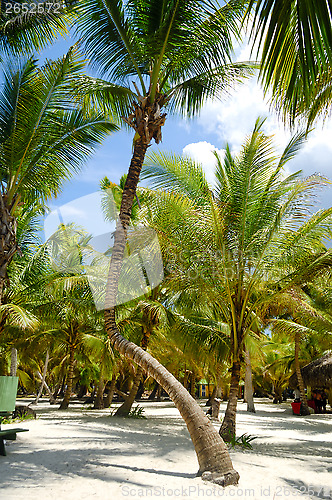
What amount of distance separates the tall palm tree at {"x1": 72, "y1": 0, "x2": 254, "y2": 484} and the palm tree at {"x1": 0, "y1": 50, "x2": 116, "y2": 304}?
666 millimetres

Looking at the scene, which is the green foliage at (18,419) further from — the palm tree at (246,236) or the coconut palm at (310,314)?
the coconut palm at (310,314)

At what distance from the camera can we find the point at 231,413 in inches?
328

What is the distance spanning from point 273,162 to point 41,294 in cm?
861

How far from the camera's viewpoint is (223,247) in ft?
26.8

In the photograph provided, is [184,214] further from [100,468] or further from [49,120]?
[100,468]

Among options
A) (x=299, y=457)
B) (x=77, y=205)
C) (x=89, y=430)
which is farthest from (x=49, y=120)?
(x=299, y=457)

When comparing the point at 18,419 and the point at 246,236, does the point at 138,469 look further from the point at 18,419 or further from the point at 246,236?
the point at 18,419

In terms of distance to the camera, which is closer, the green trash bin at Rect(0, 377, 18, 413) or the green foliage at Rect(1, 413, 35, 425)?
the green trash bin at Rect(0, 377, 18, 413)

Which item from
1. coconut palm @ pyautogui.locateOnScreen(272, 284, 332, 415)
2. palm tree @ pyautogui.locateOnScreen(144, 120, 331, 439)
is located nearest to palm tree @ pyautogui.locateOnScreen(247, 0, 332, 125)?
palm tree @ pyautogui.locateOnScreen(144, 120, 331, 439)

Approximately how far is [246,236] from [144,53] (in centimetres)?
414

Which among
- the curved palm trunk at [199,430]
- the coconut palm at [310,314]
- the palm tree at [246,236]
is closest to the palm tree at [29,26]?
the palm tree at [246,236]

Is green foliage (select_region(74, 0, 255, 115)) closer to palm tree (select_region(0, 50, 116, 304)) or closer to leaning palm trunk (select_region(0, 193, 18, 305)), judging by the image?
palm tree (select_region(0, 50, 116, 304))

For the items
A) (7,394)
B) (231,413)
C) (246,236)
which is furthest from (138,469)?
(246,236)

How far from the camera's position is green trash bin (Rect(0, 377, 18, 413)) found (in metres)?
6.31
